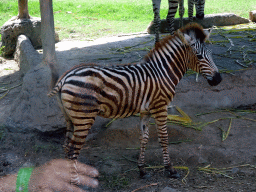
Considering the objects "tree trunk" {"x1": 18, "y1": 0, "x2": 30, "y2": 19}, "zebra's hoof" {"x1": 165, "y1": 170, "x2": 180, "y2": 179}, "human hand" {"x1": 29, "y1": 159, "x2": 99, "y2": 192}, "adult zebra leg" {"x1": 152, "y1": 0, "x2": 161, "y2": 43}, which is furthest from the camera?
"tree trunk" {"x1": 18, "y1": 0, "x2": 30, "y2": 19}

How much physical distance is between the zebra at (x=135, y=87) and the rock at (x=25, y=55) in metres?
3.31

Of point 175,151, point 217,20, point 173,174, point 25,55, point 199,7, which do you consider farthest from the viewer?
point 217,20

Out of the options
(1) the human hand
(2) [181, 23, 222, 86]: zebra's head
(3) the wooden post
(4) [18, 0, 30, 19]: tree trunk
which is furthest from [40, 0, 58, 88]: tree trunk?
(4) [18, 0, 30, 19]: tree trunk

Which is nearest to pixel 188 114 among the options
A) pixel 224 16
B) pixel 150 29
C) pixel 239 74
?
pixel 239 74

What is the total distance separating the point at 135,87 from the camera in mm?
3943

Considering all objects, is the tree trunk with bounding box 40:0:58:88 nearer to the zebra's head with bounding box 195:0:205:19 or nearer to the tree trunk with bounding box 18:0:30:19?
the tree trunk with bounding box 18:0:30:19

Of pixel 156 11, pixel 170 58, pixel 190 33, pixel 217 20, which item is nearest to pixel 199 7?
pixel 217 20

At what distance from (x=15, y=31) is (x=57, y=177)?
707 cm

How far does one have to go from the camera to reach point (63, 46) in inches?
382

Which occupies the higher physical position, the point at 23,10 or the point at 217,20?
the point at 23,10

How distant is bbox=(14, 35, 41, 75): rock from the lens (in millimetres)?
7134

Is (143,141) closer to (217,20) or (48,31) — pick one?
(48,31)

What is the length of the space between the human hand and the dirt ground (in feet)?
0.51

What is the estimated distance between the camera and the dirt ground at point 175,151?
400cm
